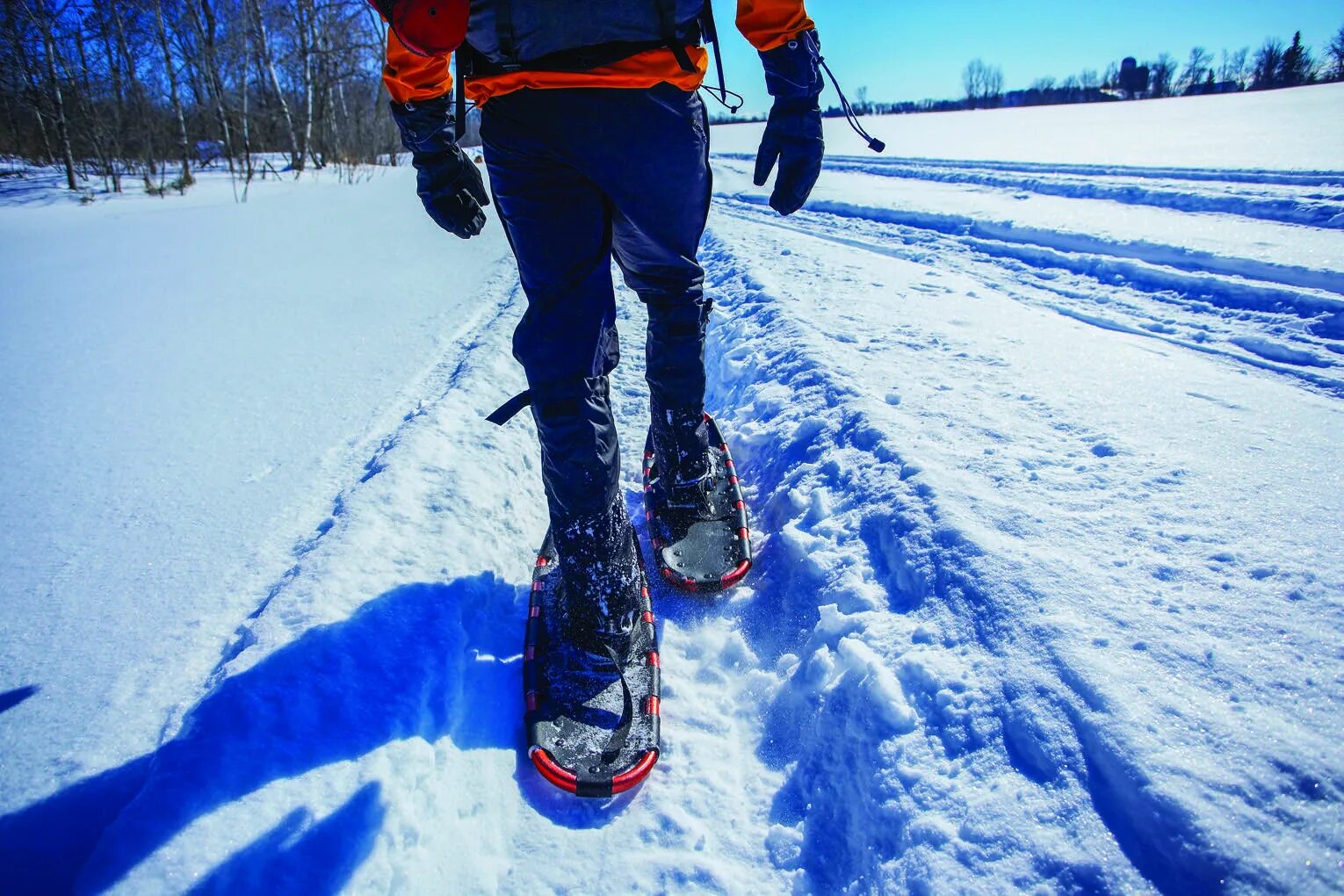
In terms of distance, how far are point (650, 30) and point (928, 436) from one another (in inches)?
49.9

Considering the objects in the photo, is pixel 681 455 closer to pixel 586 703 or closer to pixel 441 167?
pixel 586 703

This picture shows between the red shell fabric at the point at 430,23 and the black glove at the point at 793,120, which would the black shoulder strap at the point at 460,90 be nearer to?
the red shell fabric at the point at 430,23

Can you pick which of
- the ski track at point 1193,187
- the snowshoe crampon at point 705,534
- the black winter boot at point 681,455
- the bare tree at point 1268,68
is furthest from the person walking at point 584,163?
the bare tree at point 1268,68

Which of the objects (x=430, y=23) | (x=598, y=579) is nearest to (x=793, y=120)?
(x=430, y=23)

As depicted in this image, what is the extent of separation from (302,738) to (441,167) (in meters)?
1.30

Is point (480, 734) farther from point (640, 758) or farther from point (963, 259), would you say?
point (963, 259)

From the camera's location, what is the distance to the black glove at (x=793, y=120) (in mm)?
1501

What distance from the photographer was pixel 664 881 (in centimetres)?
104

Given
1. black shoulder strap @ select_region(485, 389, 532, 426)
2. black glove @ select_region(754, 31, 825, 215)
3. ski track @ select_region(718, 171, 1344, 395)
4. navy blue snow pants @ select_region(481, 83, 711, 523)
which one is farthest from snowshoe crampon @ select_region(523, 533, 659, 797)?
ski track @ select_region(718, 171, 1344, 395)

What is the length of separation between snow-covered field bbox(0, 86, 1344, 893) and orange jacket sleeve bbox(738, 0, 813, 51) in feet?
3.49

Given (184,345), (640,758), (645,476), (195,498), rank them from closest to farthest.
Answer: (640,758) < (195,498) < (645,476) < (184,345)

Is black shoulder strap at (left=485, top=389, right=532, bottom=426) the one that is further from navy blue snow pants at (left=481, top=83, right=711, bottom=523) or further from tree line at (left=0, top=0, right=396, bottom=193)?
tree line at (left=0, top=0, right=396, bottom=193)

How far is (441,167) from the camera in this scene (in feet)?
4.89

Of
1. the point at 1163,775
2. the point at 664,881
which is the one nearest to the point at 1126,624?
the point at 1163,775
